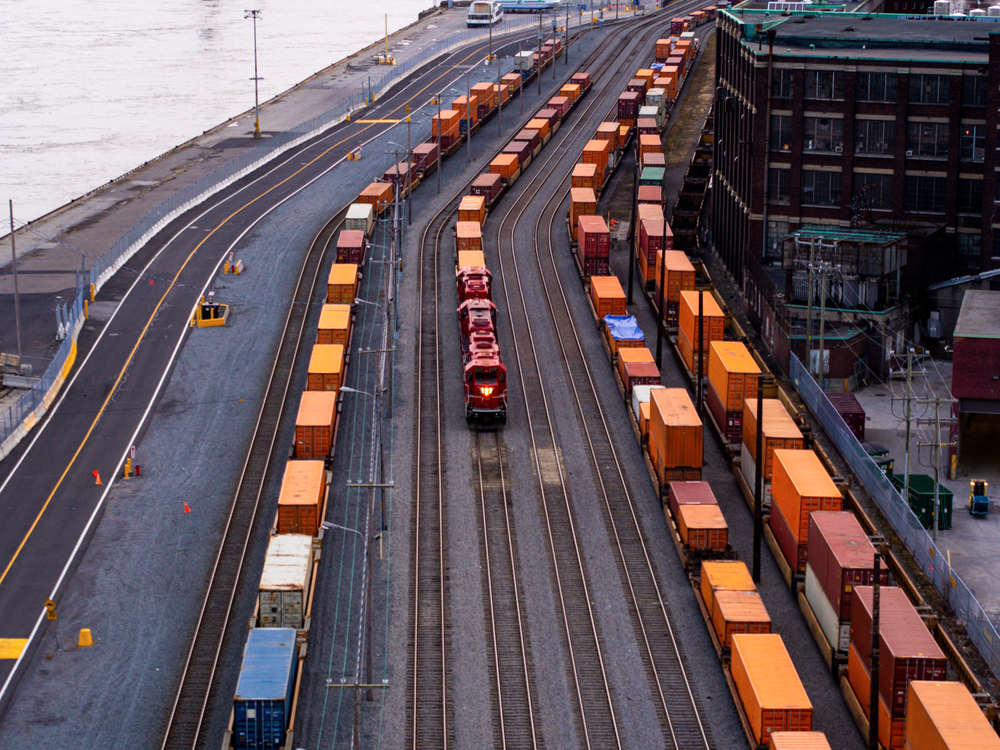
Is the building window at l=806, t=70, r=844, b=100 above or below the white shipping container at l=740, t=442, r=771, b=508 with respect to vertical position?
above

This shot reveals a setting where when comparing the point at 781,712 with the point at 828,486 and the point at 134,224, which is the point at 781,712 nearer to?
the point at 828,486

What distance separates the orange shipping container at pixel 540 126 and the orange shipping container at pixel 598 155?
11879 millimetres

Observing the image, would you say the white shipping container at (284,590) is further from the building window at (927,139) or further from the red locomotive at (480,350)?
the building window at (927,139)

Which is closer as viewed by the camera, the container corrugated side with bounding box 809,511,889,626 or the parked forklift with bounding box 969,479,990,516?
the container corrugated side with bounding box 809,511,889,626

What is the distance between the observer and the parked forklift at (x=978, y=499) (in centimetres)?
6712

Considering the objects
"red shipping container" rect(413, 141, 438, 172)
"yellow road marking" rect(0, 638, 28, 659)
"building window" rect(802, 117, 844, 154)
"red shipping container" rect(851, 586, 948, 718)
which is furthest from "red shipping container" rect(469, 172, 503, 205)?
"red shipping container" rect(851, 586, 948, 718)

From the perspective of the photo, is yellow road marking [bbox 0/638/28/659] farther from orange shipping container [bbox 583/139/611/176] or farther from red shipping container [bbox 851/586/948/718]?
orange shipping container [bbox 583/139/611/176]

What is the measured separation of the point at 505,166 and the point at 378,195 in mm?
14884

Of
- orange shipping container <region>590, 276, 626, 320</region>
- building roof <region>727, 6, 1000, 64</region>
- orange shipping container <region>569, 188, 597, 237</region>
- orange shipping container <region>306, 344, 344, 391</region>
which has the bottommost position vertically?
orange shipping container <region>306, 344, 344, 391</region>

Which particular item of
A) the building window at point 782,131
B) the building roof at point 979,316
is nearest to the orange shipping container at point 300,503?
the building roof at point 979,316

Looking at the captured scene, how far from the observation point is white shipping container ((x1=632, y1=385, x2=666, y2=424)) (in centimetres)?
7531

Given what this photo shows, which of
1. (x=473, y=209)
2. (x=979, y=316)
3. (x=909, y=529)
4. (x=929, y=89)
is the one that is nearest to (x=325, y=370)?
(x=909, y=529)

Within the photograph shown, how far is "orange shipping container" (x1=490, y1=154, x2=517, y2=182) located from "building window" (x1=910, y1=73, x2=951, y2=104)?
42211 mm

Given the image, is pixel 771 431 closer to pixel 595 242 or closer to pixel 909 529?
pixel 909 529
